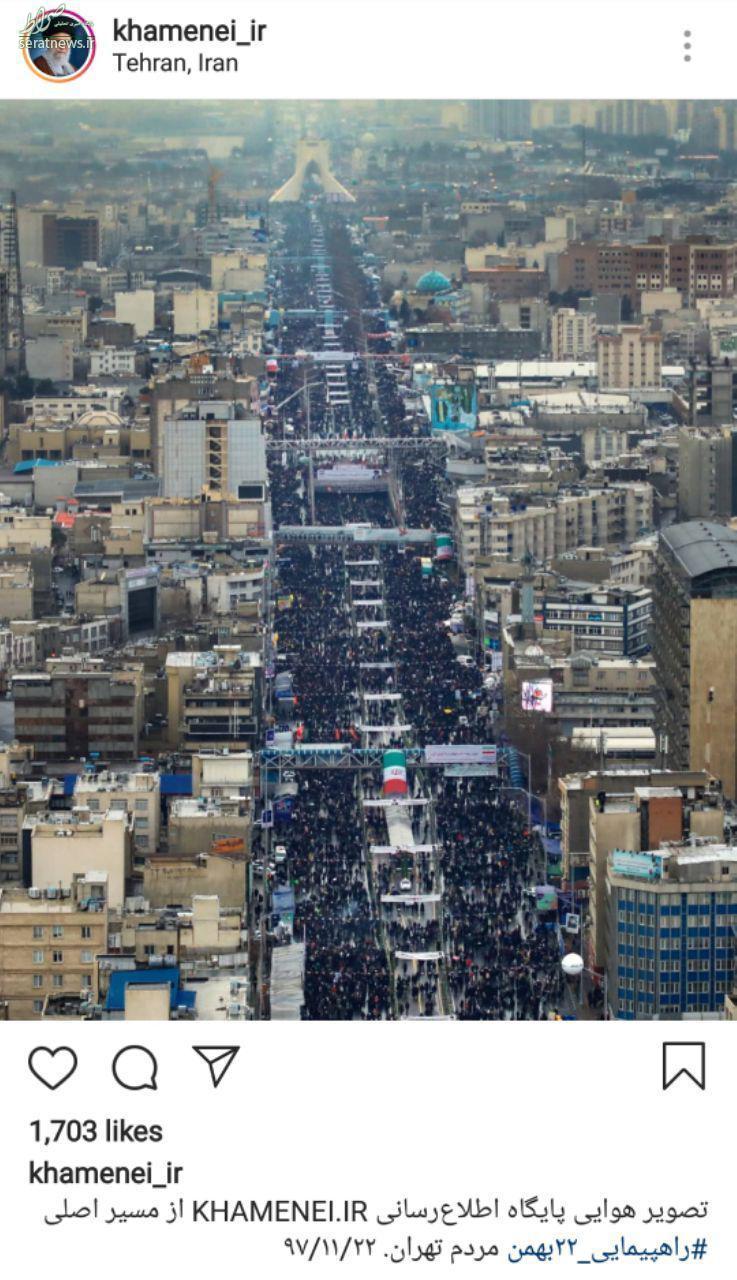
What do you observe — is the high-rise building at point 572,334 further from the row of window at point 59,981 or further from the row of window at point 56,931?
the row of window at point 59,981

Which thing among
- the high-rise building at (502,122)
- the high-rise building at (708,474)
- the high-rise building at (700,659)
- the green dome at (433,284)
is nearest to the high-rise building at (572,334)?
the high-rise building at (502,122)

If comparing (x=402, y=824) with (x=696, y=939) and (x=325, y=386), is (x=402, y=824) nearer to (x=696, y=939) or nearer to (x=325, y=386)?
(x=696, y=939)

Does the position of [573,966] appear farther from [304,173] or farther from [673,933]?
[304,173]

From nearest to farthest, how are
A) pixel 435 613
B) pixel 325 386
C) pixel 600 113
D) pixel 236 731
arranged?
pixel 236 731, pixel 435 613, pixel 325 386, pixel 600 113

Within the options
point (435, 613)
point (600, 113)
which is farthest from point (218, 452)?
point (600, 113)

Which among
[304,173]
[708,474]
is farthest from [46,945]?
[304,173]

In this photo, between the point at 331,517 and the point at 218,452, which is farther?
the point at 331,517
